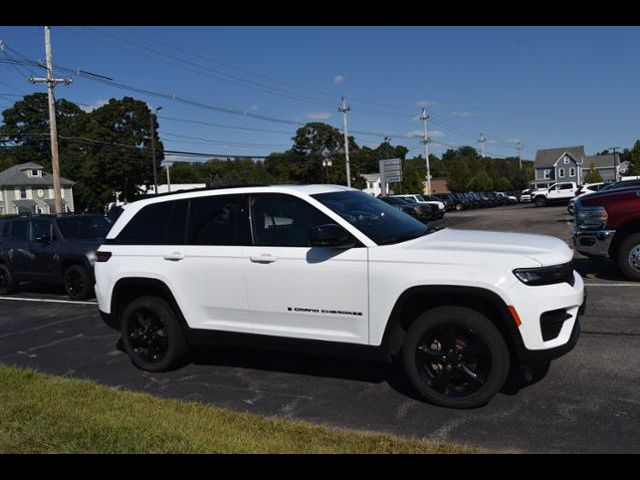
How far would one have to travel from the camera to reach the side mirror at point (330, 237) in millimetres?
4703

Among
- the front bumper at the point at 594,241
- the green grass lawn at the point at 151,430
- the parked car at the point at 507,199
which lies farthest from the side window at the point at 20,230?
the parked car at the point at 507,199

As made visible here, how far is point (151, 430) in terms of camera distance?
430 cm

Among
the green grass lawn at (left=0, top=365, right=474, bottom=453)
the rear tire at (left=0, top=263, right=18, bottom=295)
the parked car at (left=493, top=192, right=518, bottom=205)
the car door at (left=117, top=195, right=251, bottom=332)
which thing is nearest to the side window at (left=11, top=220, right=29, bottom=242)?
the rear tire at (left=0, top=263, right=18, bottom=295)

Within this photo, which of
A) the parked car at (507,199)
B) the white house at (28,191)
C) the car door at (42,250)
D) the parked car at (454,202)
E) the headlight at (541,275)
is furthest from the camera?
the white house at (28,191)

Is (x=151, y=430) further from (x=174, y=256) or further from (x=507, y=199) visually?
(x=507, y=199)

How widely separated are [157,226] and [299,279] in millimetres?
1793

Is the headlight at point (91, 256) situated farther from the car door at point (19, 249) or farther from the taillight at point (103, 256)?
the taillight at point (103, 256)

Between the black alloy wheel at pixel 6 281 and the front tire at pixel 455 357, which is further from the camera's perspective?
the black alloy wheel at pixel 6 281

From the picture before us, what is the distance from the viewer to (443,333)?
4.59 m

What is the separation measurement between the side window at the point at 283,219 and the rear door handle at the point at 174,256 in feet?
2.65

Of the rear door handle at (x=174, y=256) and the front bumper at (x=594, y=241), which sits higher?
the rear door handle at (x=174, y=256)

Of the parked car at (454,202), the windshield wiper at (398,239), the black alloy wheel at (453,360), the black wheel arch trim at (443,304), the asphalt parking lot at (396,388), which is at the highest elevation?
the parked car at (454,202)

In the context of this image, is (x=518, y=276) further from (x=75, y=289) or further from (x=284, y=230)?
(x=75, y=289)
